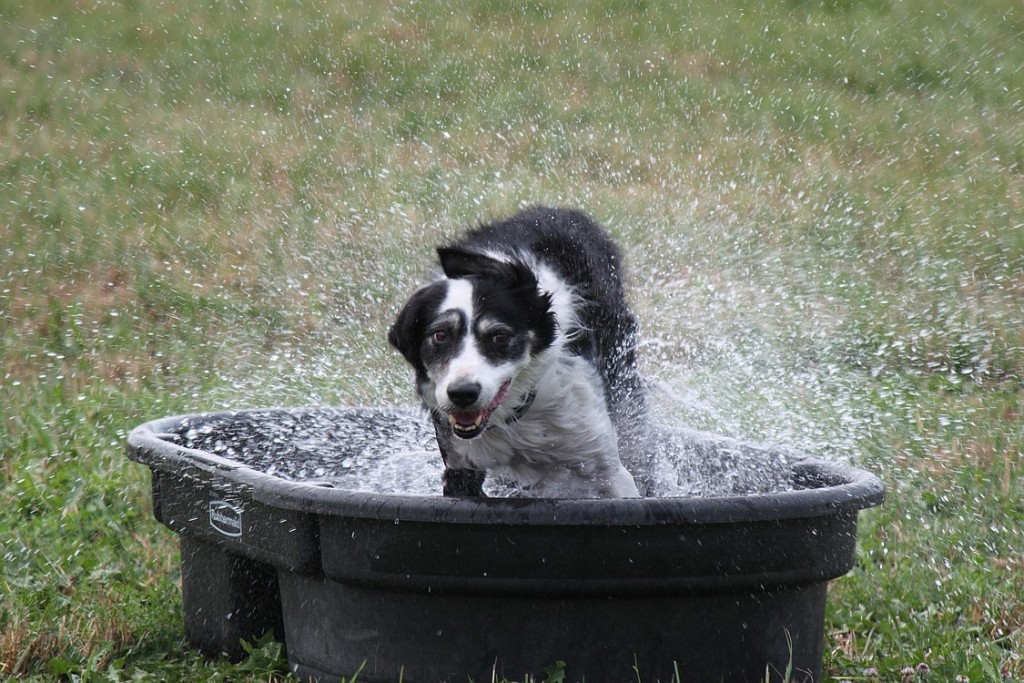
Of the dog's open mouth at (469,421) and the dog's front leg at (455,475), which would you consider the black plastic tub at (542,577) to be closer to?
the dog's open mouth at (469,421)

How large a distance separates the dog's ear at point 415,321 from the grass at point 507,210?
95 centimetres

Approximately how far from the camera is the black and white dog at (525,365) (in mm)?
3166

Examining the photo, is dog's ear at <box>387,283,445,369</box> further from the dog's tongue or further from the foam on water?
the foam on water

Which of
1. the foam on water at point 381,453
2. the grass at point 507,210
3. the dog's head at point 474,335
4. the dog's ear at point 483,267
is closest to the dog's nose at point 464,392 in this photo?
the dog's head at point 474,335

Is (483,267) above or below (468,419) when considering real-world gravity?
above

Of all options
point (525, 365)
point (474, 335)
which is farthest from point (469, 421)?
point (525, 365)

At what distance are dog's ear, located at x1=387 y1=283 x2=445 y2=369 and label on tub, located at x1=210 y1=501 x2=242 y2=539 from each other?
68 centimetres

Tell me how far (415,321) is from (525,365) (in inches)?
13.7

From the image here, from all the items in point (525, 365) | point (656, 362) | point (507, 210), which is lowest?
point (656, 362)

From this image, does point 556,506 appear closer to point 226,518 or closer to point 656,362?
point 226,518

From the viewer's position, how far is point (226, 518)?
9.99 ft

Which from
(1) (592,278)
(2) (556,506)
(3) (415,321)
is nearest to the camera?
(2) (556,506)

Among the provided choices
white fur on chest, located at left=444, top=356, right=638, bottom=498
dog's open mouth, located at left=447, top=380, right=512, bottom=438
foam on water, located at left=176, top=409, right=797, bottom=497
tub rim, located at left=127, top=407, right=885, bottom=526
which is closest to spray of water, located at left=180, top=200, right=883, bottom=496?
foam on water, located at left=176, top=409, right=797, bottom=497

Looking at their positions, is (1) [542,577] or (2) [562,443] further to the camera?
(2) [562,443]
